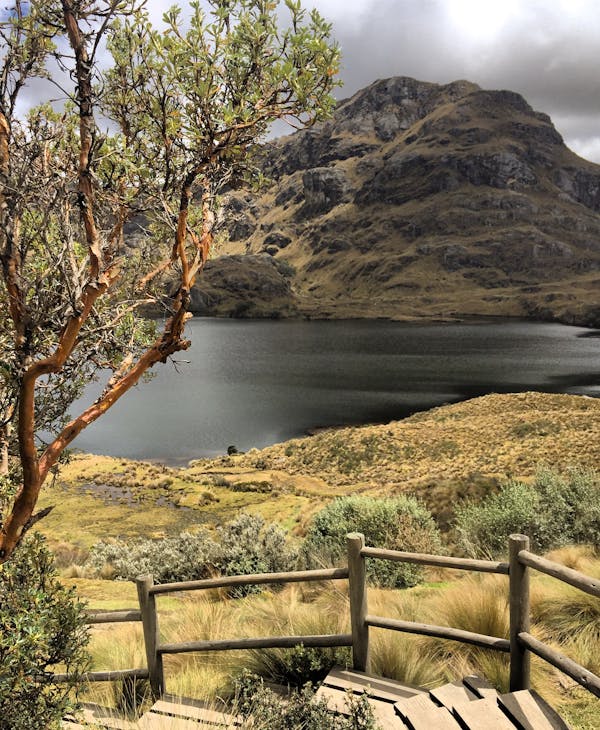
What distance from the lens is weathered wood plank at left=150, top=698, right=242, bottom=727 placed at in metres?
4.28

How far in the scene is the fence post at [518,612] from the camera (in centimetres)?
439

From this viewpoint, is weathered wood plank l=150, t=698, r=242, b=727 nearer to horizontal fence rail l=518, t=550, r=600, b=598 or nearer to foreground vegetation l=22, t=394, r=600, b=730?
foreground vegetation l=22, t=394, r=600, b=730

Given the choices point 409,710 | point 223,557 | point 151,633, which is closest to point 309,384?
point 223,557

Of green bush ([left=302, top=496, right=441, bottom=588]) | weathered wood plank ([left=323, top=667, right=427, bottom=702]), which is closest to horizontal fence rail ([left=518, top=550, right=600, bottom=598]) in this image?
weathered wood plank ([left=323, top=667, right=427, bottom=702])

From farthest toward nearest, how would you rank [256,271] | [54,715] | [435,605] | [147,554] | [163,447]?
[256,271] < [163,447] < [147,554] < [435,605] < [54,715]

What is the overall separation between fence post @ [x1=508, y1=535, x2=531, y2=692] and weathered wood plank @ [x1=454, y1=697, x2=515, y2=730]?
56 centimetres

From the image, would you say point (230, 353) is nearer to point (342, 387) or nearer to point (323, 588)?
point (342, 387)

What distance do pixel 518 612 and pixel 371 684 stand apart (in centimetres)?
147

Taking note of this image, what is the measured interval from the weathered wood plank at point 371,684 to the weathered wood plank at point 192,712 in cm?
93

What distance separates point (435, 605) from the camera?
239 inches

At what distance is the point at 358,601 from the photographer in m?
4.84

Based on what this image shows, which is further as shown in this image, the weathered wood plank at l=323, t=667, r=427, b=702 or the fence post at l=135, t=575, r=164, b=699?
the fence post at l=135, t=575, r=164, b=699

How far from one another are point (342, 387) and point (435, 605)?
5481 centimetres

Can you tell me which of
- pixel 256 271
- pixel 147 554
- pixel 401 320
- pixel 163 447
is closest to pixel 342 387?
pixel 163 447
